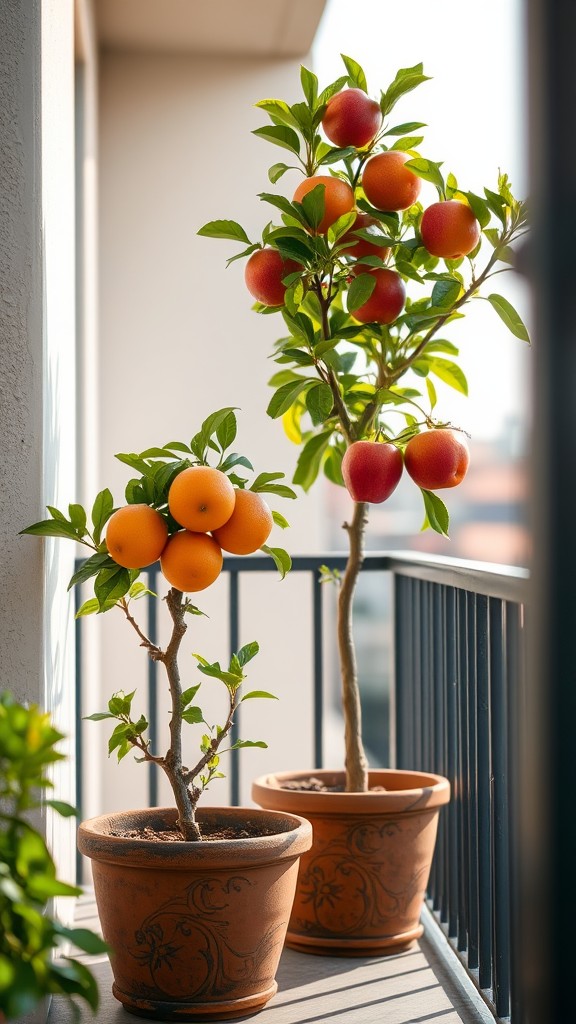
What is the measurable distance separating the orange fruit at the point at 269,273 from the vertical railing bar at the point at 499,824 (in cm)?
66

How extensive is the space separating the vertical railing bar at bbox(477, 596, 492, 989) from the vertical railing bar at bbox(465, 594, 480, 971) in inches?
0.4

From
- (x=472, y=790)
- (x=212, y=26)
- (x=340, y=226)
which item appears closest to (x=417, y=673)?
(x=472, y=790)

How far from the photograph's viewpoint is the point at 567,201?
814 mm

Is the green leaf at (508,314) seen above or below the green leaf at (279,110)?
below

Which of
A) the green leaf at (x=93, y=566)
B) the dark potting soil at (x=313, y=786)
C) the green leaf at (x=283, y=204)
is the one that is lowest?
the dark potting soil at (x=313, y=786)

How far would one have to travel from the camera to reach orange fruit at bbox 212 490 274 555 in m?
1.59

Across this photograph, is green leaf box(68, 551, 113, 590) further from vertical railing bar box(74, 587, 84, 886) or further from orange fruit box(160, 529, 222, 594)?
vertical railing bar box(74, 587, 84, 886)

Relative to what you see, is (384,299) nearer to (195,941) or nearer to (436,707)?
(436,707)

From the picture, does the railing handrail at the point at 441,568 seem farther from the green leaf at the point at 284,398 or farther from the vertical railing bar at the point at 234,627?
the green leaf at the point at 284,398

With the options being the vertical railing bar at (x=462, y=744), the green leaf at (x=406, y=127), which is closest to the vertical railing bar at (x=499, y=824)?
the vertical railing bar at (x=462, y=744)

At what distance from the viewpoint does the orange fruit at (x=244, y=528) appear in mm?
1587

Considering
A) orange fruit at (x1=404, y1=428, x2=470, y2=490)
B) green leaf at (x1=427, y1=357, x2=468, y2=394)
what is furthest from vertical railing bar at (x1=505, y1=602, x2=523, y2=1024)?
green leaf at (x1=427, y1=357, x2=468, y2=394)

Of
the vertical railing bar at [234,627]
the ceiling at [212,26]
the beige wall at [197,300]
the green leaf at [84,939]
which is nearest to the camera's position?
the green leaf at [84,939]

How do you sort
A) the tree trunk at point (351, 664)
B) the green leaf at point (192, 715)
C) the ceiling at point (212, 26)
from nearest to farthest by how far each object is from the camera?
the green leaf at point (192, 715), the tree trunk at point (351, 664), the ceiling at point (212, 26)
